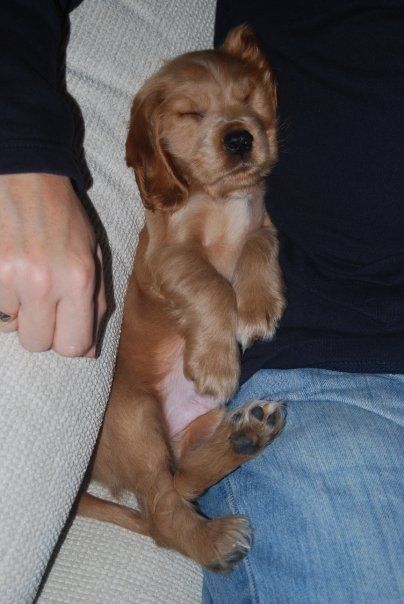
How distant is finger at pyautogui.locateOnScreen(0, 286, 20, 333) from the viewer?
1106 mm

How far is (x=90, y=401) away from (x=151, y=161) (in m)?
0.70

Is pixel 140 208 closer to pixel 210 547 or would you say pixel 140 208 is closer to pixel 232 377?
pixel 232 377

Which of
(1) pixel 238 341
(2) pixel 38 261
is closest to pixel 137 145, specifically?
(1) pixel 238 341

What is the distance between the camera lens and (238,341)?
6.18 feet

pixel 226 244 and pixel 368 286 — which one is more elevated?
pixel 368 286

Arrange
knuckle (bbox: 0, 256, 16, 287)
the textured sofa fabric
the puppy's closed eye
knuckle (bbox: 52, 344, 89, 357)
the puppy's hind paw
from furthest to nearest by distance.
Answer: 1. the puppy's closed eye
2. the puppy's hind paw
3. the textured sofa fabric
4. knuckle (bbox: 52, 344, 89, 357)
5. knuckle (bbox: 0, 256, 16, 287)

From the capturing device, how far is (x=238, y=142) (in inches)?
72.9

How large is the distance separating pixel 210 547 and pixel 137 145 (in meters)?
1.05

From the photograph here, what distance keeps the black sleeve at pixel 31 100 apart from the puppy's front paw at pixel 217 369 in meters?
0.72

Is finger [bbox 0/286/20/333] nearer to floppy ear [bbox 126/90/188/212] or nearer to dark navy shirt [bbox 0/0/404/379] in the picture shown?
dark navy shirt [bbox 0/0/404/379]

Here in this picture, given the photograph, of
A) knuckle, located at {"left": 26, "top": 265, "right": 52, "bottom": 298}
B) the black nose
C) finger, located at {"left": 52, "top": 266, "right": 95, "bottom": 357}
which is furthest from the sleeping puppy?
knuckle, located at {"left": 26, "top": 265, "right": 52, "bottom": 298}

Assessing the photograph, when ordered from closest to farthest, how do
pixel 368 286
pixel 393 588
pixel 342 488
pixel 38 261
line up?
pixel 38 261
pixel 393 588
pixel 342 488
pixel 368 286

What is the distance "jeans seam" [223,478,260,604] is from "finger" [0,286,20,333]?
2.19ft

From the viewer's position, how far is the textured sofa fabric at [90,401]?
1310 mm
